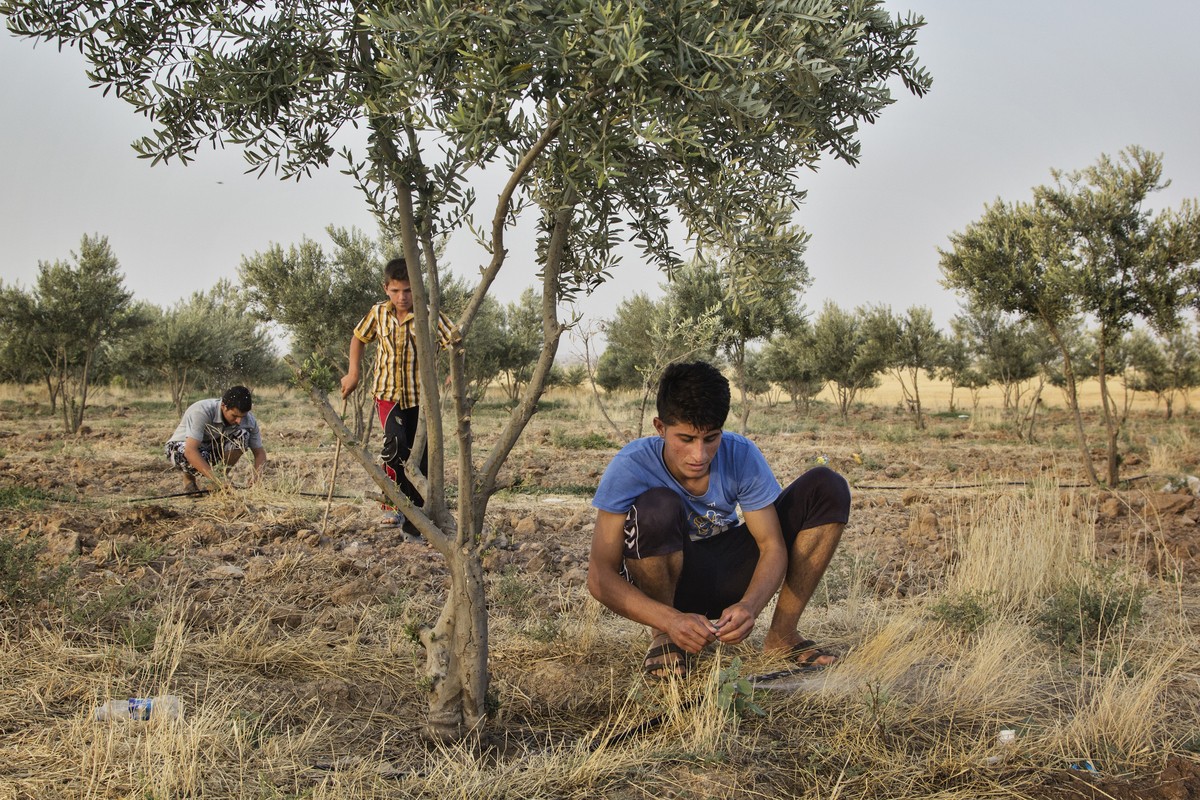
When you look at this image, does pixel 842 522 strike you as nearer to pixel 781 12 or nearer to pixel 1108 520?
pixel 781 12

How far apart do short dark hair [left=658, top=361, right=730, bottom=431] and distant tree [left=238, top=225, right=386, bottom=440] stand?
471 inches

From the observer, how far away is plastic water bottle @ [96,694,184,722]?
107 inches

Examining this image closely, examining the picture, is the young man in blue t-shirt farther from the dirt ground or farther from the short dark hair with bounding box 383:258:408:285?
the short dark hair with bounding box 383:258:408:285

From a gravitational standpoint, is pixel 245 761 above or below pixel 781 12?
below

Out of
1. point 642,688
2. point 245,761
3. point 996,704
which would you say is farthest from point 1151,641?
point 245,761

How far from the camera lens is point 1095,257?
10.7 metres

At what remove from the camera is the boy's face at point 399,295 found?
5.50 m

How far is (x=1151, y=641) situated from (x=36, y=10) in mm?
4790

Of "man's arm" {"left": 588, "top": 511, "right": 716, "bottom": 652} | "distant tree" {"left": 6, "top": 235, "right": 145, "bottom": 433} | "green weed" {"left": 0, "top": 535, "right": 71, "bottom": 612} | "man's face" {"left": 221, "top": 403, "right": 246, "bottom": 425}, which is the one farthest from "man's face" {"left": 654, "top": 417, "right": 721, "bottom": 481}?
"distant tree" {"left": 6, "top": 235, "right": 145, "bottom": 433}

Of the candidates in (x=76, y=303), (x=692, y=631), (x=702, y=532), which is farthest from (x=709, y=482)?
(x=76, y=303)

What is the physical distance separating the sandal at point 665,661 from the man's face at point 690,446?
2.23 feet

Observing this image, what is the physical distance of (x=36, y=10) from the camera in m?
2.56

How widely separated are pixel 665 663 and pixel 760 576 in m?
0.49

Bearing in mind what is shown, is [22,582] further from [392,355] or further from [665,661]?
[665,661]
